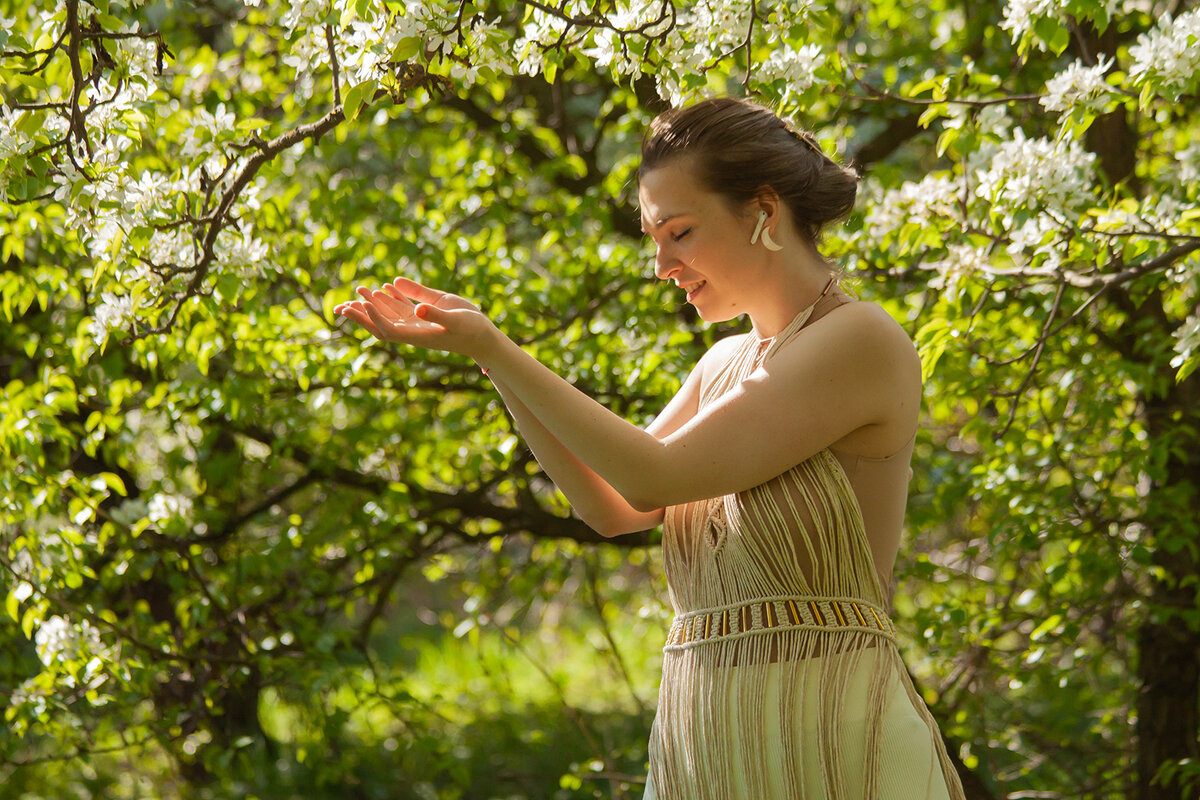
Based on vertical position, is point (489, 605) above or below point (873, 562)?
above

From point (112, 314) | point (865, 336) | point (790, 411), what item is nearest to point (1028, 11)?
point (865, 336)

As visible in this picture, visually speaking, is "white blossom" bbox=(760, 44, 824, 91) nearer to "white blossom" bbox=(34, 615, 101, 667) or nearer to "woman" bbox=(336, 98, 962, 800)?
"woman" bbox=(336, 98, 962, 800)

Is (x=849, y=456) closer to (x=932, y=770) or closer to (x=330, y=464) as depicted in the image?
(x=932, y=770)

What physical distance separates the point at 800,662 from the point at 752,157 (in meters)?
0.69

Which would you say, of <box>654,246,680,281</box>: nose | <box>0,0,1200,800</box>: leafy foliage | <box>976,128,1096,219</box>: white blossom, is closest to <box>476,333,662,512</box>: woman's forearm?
<box>654,246,680,281</box>: nose

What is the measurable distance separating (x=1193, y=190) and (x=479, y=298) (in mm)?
1831

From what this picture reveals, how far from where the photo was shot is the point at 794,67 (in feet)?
7.50

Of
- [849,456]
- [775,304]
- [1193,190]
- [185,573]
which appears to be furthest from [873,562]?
[185,573]

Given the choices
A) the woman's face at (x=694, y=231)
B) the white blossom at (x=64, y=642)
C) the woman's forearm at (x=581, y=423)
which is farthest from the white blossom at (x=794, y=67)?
the white blossom at (x=64, y=642)

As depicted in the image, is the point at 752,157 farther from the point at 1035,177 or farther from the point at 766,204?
the point at 1035,177

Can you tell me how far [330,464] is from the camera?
3.46m

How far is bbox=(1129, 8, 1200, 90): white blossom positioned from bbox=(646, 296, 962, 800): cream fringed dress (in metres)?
1.02

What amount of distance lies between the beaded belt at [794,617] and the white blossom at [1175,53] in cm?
126

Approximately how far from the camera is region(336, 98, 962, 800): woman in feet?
4.58
